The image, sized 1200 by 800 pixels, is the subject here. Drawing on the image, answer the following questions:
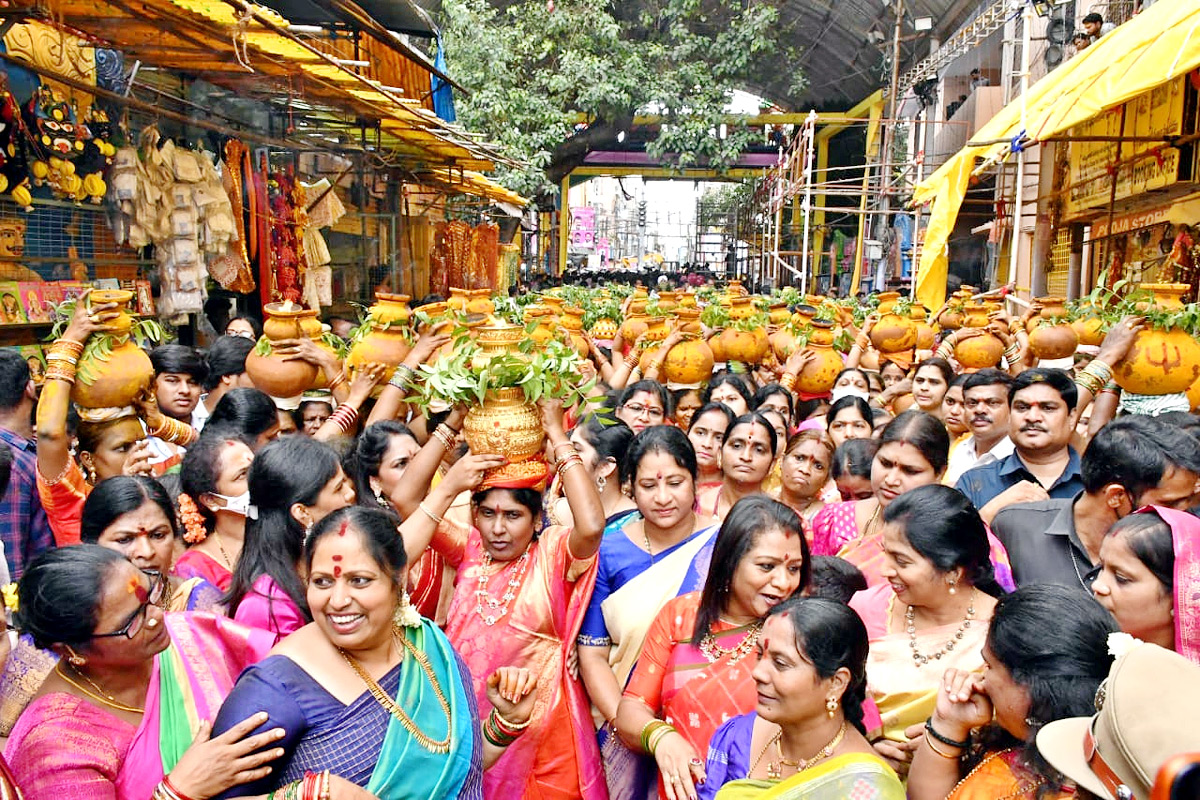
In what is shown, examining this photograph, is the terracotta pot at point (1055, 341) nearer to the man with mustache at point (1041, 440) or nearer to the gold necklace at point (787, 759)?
→ the man with mustache at point (1041, 440)

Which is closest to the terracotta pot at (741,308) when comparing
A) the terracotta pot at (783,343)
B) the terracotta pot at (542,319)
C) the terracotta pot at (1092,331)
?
the terracotta pot at (783,343)

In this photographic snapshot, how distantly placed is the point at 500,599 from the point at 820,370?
3729 mm

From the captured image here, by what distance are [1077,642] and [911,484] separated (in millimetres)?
1814

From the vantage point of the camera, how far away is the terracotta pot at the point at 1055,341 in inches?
220

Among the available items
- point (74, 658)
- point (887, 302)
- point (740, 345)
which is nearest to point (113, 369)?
point (74, 658)

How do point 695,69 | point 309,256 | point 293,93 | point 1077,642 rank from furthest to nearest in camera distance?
point 695,69 → point 309,256 → point 293,93 → point 1077,642

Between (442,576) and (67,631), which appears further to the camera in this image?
(442,576)

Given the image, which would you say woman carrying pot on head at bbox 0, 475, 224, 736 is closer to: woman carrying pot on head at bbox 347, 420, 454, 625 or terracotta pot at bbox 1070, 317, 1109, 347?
woman carrying pot on head at bbox 347, 420, 454, 625

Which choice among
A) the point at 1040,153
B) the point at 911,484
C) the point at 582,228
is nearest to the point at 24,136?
the point at 911,484

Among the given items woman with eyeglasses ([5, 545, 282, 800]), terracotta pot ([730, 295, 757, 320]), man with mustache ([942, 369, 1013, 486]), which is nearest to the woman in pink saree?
man with mustache ([942, 369, 1013, 486])

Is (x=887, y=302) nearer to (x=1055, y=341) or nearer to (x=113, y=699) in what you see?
(x=1055, y=341)

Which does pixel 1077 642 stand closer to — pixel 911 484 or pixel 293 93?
pixel 911 484

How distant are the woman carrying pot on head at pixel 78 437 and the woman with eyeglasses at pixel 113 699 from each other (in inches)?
54.3

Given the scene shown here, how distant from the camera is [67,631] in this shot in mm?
2283
